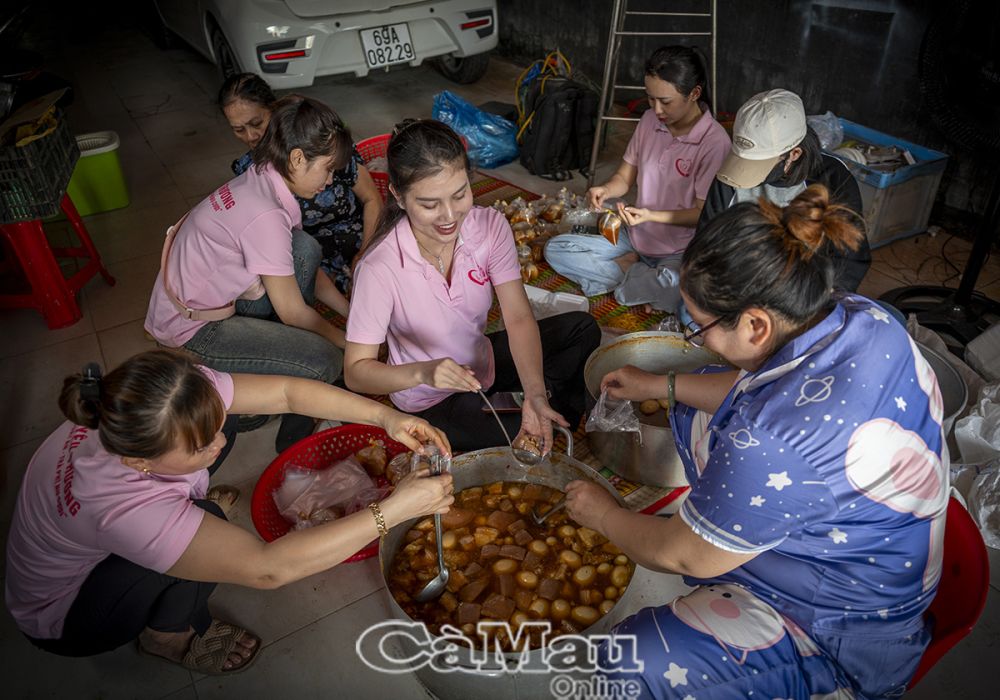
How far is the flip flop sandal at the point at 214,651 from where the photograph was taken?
1.78m

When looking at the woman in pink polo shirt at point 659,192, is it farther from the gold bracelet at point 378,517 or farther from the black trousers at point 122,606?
the black trousers at point 122,606

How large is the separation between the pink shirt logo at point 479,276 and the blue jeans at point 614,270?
1.08m

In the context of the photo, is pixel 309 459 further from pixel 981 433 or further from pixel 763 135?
pixel 981 433

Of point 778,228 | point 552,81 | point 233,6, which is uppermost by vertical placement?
point 778,228

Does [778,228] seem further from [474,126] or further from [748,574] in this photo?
[474,126]

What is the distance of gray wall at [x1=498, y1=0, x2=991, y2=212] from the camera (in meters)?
3.46

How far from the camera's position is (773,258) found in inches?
47.1

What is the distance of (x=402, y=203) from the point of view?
1.88 metres

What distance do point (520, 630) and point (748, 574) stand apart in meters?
0.54

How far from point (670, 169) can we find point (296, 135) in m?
1.52

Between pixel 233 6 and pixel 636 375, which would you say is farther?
pixel 233 6

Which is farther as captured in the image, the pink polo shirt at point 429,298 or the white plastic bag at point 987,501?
the white plastic bag at point 987,501

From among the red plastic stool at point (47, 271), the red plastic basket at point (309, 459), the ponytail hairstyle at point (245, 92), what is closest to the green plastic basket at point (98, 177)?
the red plastic stool at point (47, 271)

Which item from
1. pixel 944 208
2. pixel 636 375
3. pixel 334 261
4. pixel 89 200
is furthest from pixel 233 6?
pixel 944 208
